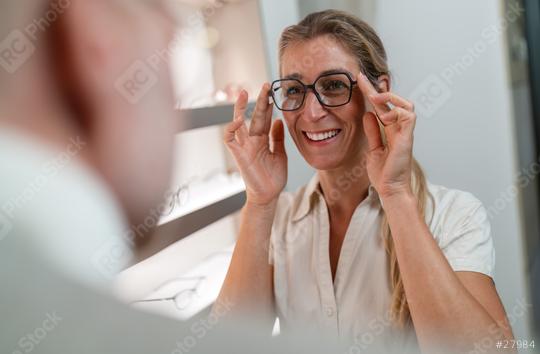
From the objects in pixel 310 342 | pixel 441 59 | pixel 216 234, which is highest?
pixel 441 59

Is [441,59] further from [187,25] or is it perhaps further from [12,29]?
[12,29]

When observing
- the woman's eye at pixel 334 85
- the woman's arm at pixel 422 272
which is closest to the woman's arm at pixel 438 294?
the woman's arm at pixel 422 272

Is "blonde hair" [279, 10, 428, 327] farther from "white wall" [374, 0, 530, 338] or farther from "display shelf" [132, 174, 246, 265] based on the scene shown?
"display shelf" [132, 174, 246, 265]

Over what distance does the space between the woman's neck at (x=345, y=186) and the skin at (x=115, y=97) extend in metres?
0.17

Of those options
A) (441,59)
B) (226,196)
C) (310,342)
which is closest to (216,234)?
(226,196)

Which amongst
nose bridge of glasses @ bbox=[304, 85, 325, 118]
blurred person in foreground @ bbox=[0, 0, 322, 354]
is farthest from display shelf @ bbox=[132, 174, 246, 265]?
nose bridge of glasses @ bbox=[304, 85, 325, 118]

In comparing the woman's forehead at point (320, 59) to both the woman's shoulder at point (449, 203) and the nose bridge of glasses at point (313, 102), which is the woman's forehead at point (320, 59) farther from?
the woman's shoulder at point (449, 203)

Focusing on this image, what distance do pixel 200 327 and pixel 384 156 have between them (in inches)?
10.3

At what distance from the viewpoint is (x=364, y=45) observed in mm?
362

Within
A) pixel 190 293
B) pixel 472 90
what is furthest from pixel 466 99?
pixel 190 293

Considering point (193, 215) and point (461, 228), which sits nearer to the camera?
point (461, 228)

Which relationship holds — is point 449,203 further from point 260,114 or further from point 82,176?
point 82,176

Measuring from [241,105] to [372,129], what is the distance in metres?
0.12

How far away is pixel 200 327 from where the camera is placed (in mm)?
459
